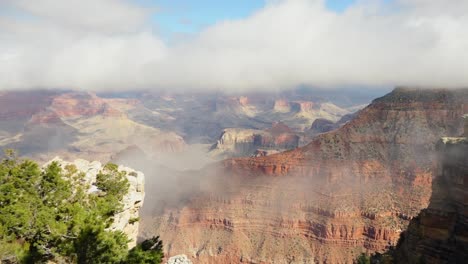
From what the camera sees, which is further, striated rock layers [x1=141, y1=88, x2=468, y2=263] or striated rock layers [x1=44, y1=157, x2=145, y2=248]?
striated rock layers [x1=141, y1=88, x2=468, y2=263]

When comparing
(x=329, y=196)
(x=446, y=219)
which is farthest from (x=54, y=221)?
(x=329, y=196)

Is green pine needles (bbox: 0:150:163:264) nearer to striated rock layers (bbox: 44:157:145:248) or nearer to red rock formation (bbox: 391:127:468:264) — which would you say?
striated rock layers (bbox: 44:157:145:248)

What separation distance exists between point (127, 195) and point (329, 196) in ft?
257

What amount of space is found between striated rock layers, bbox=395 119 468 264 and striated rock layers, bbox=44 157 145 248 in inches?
1291

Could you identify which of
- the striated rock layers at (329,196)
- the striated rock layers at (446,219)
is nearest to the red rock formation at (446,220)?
the striated rock layers at (446,219)

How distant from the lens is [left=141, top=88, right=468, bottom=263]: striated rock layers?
95.2m

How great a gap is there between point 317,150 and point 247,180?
22806 mm

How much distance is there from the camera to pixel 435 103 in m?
107

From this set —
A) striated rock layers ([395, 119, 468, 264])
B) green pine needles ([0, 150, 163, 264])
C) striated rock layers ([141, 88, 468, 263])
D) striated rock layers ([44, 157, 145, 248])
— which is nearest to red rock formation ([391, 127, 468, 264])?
striated rock layers ([395, 119, 468, 264])

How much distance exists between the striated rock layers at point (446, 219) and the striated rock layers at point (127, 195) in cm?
3280

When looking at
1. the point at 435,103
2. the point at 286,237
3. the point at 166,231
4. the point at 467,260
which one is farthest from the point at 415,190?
the point at 166,231

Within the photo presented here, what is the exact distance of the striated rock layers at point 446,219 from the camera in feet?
145

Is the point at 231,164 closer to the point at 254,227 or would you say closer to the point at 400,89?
the point at 254,227

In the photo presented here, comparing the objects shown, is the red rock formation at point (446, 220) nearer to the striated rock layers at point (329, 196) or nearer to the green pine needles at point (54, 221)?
the green pine needles at point (54, 221)
